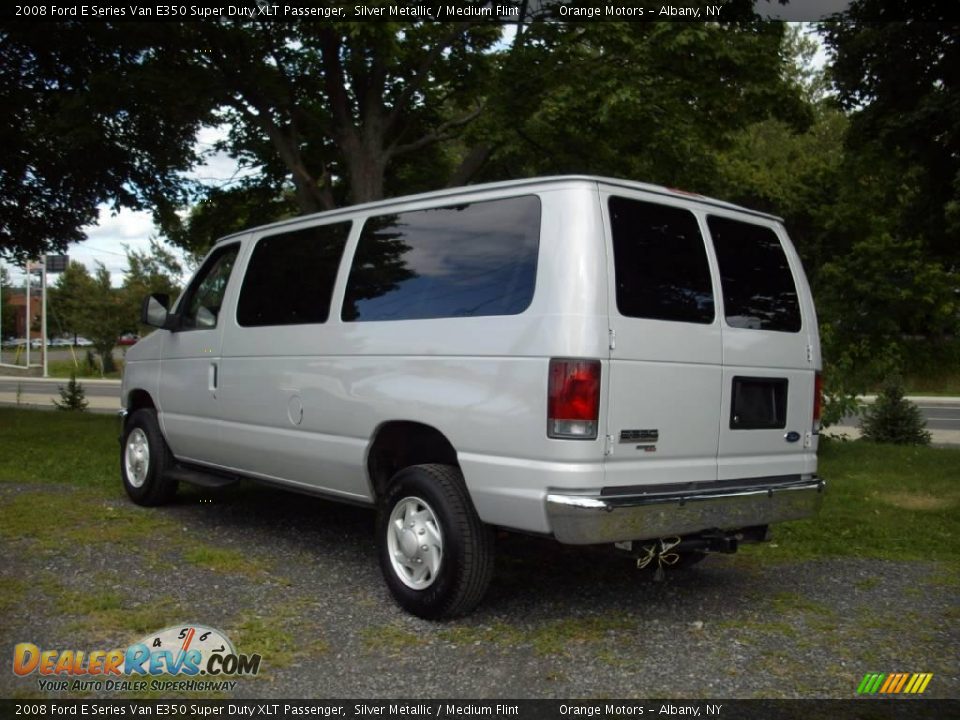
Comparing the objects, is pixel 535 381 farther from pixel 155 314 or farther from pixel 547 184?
pixel 155 314

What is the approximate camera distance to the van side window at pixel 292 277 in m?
5.84

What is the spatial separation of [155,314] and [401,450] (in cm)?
283

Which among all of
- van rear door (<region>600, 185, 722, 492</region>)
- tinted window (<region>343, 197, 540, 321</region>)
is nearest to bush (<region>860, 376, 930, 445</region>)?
van rear door (<region>600, 185, 722, 492</region>)

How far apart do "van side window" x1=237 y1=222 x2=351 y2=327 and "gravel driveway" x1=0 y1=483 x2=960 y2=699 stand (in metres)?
1.55

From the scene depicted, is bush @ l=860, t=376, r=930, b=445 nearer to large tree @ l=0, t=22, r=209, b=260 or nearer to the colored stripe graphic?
large tree @ l=0, t=22, r=209, b=260

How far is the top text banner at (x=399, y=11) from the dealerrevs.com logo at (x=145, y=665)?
7.32 metres

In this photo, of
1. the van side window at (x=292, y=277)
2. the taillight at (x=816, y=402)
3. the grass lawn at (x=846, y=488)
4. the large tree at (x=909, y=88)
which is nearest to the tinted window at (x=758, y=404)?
the taillight at (x=816, y=402)

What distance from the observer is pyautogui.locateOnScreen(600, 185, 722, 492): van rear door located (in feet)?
14.6

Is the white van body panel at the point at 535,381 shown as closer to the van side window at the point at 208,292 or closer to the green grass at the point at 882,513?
the van side window at the point at 208,292

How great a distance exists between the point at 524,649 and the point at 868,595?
232 cm

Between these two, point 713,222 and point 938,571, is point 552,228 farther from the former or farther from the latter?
point 938,571

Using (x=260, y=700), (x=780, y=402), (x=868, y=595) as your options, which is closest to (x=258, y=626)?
(x=260, y=700)

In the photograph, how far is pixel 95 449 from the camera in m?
11.3

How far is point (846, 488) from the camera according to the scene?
30.4ft
